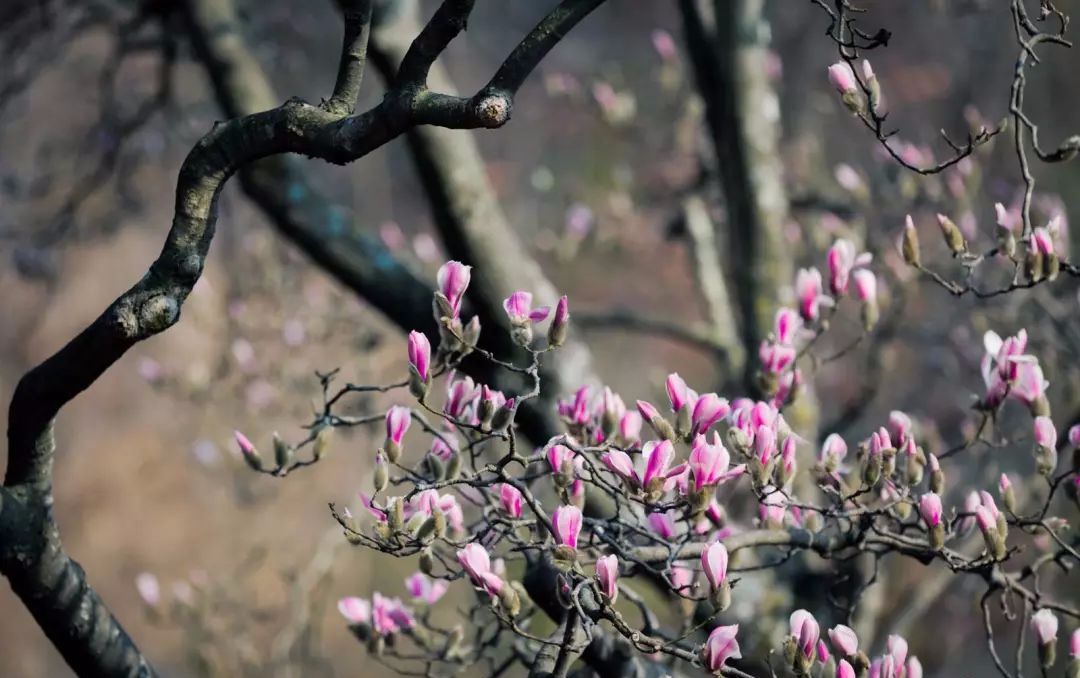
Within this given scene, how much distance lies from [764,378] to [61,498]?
22.7 feet

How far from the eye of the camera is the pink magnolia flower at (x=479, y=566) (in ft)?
4.31

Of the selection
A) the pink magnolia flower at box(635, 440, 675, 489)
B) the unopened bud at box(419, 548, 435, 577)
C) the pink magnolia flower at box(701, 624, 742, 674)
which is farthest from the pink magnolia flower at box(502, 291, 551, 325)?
the pink magnolia flower at box(701, 624, 742, 674)

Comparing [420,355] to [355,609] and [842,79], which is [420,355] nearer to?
[355,609]

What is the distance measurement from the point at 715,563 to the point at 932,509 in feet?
1.09

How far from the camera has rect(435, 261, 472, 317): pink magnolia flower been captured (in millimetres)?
1398

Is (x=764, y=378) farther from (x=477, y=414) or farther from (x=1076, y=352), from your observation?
(x=1076, y=352)

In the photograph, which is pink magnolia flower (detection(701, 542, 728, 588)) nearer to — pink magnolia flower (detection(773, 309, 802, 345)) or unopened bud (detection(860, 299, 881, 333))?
pink magnolia flower (detection(773, 309, 802, 345))

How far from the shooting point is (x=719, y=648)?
1205 millimetres

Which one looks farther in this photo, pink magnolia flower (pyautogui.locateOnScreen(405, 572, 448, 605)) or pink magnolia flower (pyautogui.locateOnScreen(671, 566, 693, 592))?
pink magnolia flower (pyautogui.locateOnScreen(405, 572, 448, 605))

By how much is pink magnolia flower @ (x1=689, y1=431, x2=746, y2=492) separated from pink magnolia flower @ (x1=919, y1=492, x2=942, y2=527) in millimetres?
301

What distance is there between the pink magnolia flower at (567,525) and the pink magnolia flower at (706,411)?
23cm

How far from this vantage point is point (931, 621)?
6.16 m

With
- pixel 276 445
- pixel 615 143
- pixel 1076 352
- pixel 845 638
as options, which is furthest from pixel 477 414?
pixel 615 143

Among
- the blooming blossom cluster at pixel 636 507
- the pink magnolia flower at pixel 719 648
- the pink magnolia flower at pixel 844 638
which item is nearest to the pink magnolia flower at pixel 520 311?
the blooming blossom cluster at pixel 636 507
